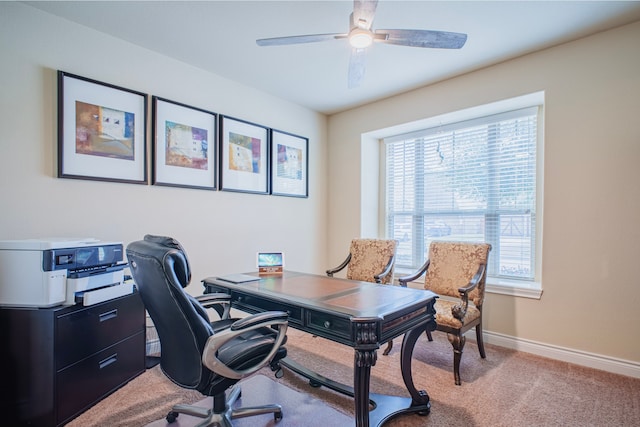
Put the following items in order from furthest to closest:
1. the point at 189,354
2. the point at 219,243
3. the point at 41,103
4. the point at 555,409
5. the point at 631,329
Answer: the point at 219,243, the point at 631,329, the point at 41,103, the point at 555,409, the point at 189,354

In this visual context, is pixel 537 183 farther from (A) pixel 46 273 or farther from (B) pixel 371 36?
(A) pixel 46 273

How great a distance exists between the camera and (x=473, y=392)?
217 cm

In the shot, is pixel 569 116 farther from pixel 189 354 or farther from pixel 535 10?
pixel 189 354

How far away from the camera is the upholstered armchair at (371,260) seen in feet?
10.7

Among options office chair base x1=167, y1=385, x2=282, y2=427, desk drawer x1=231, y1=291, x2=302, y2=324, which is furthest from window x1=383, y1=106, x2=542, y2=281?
office chair base x1=167, y1=385, x2=282, y2=427

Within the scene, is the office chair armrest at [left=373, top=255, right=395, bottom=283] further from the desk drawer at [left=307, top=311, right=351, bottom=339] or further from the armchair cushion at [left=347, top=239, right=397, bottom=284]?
the desk drawer at [left=307, top=311, right=351, bottom=339]

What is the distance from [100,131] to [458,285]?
3271mm

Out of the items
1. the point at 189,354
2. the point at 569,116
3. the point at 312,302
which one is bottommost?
the point at 189,354

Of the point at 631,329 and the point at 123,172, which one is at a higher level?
the point at 123,172

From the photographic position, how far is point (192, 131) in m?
3.00

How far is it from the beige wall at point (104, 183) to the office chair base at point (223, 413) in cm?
135

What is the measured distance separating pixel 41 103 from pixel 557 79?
4.09m

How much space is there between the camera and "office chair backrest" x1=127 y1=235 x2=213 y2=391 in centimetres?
133

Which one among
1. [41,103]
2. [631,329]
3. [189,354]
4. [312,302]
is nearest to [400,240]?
[631,329]
